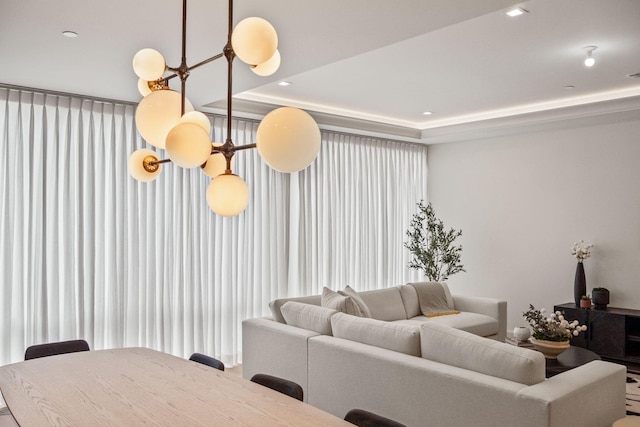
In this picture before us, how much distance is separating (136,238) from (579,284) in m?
4.77

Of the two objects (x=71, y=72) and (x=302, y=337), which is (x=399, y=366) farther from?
(x=71, y=72)

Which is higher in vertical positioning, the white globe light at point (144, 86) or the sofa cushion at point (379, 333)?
the white globe light at point (144, 86)

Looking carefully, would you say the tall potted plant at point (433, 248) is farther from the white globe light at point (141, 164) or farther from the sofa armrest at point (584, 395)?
the white globe light at point (141, 164)

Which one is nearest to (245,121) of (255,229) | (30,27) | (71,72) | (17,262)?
(255,229)

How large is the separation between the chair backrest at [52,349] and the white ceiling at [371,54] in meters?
1.80

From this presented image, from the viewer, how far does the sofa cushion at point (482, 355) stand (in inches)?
107

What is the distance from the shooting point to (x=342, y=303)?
456 centimetres

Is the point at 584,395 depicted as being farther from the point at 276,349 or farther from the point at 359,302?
the point at 359,302

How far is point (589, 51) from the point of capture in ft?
13.7

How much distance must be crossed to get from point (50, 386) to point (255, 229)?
374 cm

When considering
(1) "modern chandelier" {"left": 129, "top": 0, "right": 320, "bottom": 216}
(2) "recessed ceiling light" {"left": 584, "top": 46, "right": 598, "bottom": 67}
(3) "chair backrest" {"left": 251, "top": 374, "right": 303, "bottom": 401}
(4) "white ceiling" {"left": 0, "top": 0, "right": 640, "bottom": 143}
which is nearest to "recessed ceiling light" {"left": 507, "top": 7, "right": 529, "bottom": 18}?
(4) "white ceiling" {"left": 0, "top": 0, "right": 640, "bottom": 143}

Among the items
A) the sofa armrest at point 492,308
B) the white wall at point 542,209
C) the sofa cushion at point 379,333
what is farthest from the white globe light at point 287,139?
the white wall at point 542,209

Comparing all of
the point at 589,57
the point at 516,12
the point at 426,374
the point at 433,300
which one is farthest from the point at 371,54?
the point at 433,300

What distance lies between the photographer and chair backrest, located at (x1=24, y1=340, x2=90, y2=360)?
3032mm
